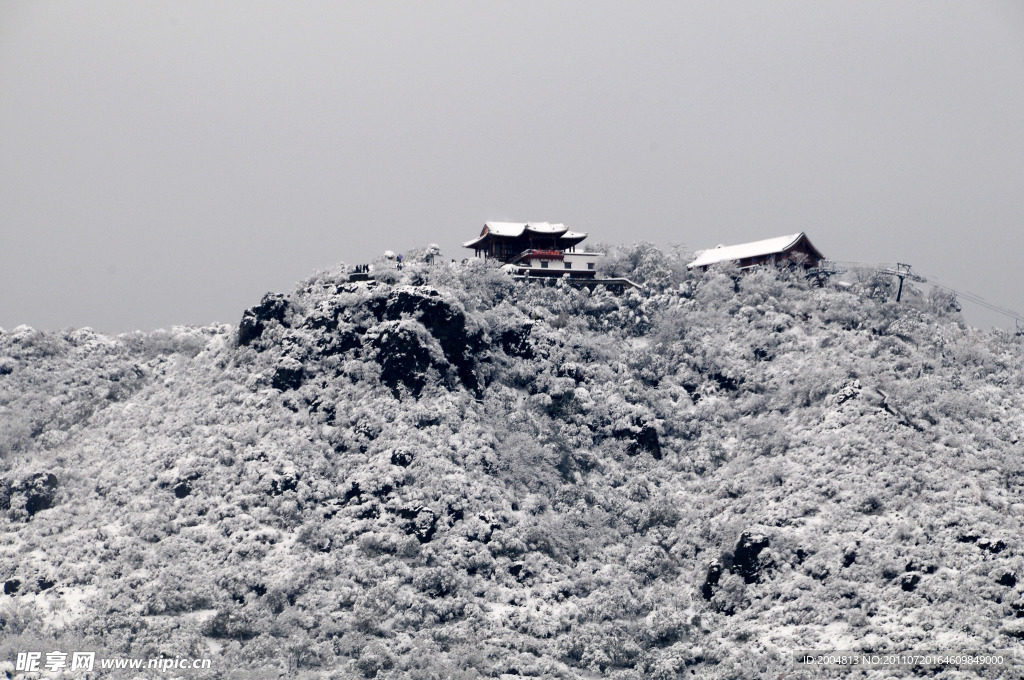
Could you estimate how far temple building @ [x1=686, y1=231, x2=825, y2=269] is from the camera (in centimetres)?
11819

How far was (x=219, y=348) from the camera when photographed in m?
105

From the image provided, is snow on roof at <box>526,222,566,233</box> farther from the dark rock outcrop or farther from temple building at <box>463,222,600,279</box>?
the dark rock outcrop

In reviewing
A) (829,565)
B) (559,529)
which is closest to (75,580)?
(559,529)

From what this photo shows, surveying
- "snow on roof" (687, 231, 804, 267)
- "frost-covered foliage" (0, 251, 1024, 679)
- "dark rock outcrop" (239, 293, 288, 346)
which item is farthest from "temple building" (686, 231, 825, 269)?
"dark rock outcrop" (239, 293, 288, 346)

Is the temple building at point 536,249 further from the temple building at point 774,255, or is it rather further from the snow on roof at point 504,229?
the temple building at point 774,255

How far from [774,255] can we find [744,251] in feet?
14.9

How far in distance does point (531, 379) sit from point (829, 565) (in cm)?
3242

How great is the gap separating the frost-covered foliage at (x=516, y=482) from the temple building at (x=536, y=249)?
4751 millimetres

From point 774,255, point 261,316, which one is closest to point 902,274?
point 774,255

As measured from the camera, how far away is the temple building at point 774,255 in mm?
118188

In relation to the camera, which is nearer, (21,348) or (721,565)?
(721,565)

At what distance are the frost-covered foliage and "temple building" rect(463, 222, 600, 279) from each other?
15.6 feet

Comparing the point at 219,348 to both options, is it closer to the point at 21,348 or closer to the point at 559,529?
the point at 21,348

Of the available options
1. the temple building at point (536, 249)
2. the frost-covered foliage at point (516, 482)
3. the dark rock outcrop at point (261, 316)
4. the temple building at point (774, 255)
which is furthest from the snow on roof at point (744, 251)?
the dark rock outcrop at point (261, 316)
